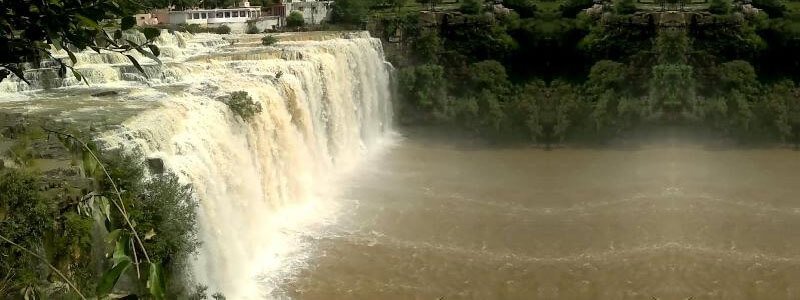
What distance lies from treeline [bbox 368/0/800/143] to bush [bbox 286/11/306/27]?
14.5m

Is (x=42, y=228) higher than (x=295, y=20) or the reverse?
the reverse

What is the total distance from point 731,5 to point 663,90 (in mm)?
4617

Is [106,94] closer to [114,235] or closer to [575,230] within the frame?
[575,230]

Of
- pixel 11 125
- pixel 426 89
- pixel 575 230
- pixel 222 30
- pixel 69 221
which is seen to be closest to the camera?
pixel 69 221

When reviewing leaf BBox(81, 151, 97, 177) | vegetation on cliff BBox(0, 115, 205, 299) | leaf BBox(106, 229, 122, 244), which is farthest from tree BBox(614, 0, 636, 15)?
leaf BBox(106, 229, 122, 244)

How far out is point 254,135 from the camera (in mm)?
12320

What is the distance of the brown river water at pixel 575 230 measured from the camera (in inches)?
355

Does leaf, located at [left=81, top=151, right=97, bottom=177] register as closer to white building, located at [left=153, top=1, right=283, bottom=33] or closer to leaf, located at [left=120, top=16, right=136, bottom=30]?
leaf, located at [left=120, top=16, right=136, bottom=30]

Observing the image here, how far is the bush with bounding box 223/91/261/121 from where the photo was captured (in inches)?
469

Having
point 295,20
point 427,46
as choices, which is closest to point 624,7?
point 427,46

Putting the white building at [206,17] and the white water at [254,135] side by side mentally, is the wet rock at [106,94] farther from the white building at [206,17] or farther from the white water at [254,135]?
the white building at [206,17]

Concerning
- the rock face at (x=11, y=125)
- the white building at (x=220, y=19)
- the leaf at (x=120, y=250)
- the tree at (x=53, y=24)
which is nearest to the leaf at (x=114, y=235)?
the leaf at (x=120, y=250)

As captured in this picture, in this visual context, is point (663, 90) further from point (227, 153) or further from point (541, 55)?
point (227, 153)

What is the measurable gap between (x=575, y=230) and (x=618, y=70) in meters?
4.85
